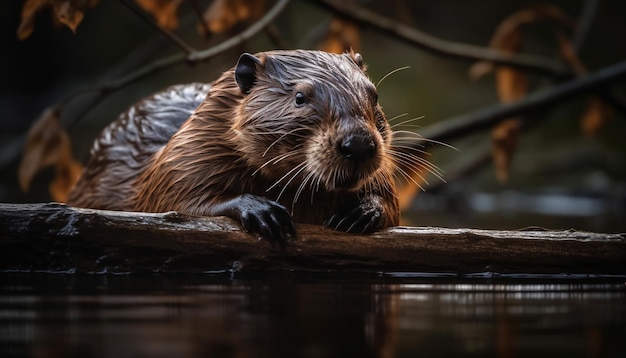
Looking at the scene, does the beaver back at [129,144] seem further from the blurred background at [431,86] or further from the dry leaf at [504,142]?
the blurred background at [431,86]

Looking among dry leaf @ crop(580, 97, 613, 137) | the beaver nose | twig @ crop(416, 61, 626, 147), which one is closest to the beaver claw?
the beaver nose

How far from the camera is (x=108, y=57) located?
12.2 meters

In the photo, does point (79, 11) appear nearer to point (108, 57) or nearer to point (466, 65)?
point (466, 65)

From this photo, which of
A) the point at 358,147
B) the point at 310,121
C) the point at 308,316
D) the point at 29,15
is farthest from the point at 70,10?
the point at 308,316

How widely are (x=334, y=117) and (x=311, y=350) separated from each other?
158 centimetres

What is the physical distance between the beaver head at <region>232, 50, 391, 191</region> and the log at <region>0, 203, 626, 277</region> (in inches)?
9.2

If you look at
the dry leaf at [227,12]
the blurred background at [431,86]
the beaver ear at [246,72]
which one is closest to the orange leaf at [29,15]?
the beaver ear at [246,72]

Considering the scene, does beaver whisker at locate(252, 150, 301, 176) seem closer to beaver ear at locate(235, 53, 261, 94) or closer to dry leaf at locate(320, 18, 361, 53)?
beaver ear at locate(235, 53, 261, 94)

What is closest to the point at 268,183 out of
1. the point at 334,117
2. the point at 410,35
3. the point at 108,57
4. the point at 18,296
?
the point at 334,117

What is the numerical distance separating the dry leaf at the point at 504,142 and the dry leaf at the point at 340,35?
1.06 m

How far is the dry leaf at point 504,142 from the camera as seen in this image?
6.19 m

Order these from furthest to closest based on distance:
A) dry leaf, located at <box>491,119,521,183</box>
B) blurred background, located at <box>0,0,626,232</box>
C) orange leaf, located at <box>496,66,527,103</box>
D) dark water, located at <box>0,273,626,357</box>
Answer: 1. blurred background, located at <box>0,0,626,232</box>
2. orange leaf, located at <box>496,66,527,103</box>
3. dry leaf, located at <box>491,119,521,183</box>
4. dark water, located at <box>0,273,626,357</box>

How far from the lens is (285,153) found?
3.39 meters

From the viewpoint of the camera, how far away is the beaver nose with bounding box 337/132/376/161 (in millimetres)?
3166
